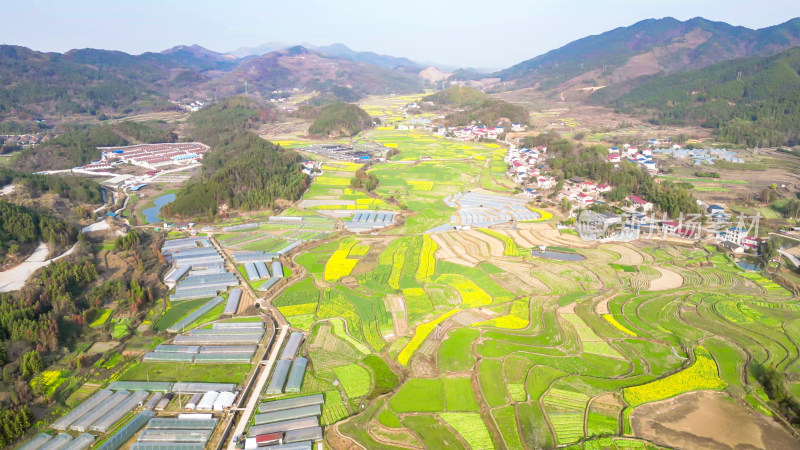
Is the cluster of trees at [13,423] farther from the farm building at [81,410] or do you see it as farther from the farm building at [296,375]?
the farm building at [296,375]

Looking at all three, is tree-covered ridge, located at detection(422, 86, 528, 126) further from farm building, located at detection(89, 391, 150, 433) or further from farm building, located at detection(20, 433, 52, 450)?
farm building, located at detection(20, 433, 52, 450)

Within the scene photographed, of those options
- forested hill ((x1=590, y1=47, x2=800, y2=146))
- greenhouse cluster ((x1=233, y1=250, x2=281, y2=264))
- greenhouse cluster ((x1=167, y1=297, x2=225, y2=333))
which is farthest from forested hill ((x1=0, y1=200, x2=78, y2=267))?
forested hill ((x1=590, y1=47, x2=800, y2=146))

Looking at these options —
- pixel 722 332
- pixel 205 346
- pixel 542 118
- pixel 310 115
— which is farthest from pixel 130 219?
pixel 542 118

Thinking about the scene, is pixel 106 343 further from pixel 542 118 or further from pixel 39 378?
pixel 542 118

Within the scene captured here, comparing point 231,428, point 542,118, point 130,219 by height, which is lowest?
point 231,428

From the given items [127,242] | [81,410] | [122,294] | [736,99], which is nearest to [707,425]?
[81,410]

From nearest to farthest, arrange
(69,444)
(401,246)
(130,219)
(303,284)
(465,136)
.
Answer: (69,444) → (303,284) → (401,246) → (130,219) → (465,136)
